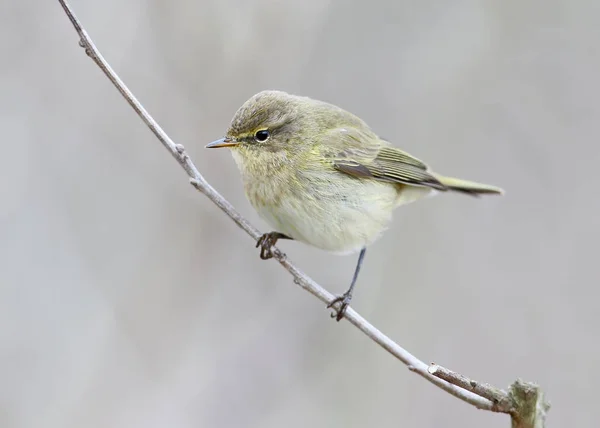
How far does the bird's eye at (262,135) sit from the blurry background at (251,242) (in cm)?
116

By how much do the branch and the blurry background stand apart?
156 centimetres

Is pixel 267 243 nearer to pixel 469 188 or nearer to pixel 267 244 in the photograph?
pixel 267 244

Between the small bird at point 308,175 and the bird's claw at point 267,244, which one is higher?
the small bird at point 308,175

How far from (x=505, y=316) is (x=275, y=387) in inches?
82.3

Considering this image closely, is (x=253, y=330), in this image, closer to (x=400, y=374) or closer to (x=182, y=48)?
(x=400, y=374)

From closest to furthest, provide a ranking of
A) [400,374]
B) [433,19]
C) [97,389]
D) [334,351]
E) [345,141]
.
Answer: [345,141], [97,389], [334,351], [400,374], [433,19]

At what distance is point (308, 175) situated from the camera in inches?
140

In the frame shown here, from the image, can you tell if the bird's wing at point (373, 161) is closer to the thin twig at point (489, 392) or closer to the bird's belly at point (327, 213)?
the bird's belly at point (327, 213)

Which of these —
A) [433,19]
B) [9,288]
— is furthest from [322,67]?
[9,288]

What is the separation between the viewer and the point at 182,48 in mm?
4738

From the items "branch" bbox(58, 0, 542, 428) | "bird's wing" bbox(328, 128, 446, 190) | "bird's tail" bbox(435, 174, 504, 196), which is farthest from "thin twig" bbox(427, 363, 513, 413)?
"bird's tail" bbox(435, 174, 504, 196)

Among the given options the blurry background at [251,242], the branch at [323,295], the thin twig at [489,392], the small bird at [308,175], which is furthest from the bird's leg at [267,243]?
the thin twig at [489,392]

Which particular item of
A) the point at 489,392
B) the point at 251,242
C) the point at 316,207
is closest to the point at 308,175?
the point at 316,207

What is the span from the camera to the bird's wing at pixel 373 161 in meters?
3.81
